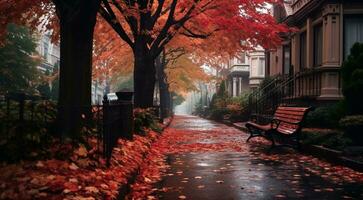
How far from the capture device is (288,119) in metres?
13.3

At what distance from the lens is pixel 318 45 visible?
21.0 meters

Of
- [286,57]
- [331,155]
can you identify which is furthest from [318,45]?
[331,155]

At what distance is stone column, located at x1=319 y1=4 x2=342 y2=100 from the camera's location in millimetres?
17766

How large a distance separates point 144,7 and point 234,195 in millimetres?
11638

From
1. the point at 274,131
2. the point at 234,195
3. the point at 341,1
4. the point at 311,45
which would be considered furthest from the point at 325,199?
the point at 311,45

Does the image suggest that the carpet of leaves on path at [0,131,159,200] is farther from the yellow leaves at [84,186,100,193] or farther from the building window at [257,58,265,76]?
the building window at [257,58,265,76]

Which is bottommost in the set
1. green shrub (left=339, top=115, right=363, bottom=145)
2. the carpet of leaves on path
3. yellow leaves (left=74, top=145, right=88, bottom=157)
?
the carpet of leaves on path

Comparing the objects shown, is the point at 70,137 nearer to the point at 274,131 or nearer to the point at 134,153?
the point at 134,153

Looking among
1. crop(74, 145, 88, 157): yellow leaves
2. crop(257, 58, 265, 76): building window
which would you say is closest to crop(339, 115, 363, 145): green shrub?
crop(74, 145, 88, 157): yellow leaves

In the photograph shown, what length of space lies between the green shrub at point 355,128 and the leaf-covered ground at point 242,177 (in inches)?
42.4

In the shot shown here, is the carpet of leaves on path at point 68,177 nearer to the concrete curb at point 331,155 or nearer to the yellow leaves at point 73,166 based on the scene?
the yellow leaves at point 73,166

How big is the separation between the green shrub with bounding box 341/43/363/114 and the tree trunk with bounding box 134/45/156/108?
324 inches

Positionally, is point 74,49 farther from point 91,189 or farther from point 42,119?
point 91,189

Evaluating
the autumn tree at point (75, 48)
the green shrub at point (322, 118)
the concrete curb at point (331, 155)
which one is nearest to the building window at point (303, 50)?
the green shrub at point (322, 118)
